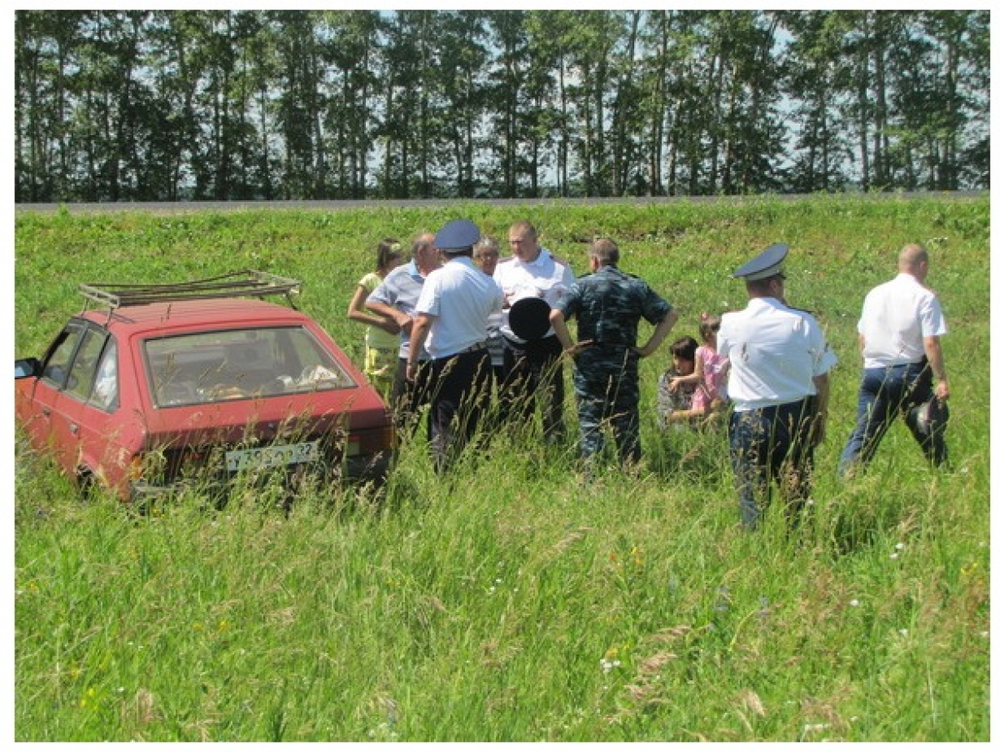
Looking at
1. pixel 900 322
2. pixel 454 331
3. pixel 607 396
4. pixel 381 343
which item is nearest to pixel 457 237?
pixel 454 331

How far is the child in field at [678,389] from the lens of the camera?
8.30m

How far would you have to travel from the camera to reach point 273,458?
6227 mm

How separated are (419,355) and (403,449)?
0.64m

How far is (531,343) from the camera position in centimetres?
802

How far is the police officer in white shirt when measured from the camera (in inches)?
234

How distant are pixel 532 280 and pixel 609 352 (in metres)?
1.01

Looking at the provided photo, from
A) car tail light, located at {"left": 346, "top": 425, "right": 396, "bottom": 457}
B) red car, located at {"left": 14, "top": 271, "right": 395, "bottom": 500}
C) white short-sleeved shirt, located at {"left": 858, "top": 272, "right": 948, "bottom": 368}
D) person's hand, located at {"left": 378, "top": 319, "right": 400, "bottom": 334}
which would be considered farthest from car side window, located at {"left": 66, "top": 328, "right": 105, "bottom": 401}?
white short-sleeved shirt, located at {"left": 858, "top": 272, "right": 948, "bottom": 368}

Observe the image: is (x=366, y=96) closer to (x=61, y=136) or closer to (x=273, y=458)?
(x=61, y=136)

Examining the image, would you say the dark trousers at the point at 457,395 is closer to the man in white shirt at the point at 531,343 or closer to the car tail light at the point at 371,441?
the man in white shirt at the point at 531,343

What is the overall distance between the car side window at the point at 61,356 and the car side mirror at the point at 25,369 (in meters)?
0.07

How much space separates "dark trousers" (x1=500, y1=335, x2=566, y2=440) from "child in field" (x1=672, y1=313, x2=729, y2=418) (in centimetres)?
94

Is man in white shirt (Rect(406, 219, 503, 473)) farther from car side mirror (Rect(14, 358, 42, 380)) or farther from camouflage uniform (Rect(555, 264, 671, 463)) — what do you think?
car side mirror (Rect(14, 358, 42, 380))

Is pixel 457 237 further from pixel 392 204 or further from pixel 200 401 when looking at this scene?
pixel 392 204

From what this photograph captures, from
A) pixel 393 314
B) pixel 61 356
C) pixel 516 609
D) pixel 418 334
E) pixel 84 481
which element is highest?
pixel 393 314
